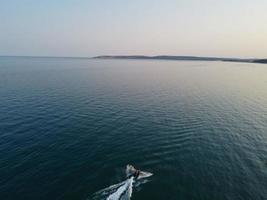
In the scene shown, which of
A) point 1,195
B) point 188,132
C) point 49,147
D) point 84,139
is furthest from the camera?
point 188,132

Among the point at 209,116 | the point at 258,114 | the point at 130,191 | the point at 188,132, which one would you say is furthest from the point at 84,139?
the point at 258,114

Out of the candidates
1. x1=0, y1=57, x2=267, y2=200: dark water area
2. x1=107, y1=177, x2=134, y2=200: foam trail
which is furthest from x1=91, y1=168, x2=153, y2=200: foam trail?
x1=0, y1=57, x2=267, y2=200: dark water area

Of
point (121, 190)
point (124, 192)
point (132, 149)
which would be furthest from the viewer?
point (132, 149)

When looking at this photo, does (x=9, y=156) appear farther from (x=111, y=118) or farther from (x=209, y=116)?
(x=209, y=116)

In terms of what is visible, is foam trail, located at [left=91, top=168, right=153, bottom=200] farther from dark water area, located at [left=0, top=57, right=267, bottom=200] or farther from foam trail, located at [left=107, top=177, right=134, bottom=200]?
dark water area, located at [left=0, top=57, right=267, bottom=200]

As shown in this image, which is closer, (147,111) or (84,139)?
(84,139)

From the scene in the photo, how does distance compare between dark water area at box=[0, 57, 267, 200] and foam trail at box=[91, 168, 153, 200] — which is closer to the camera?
foam trail at box=[91, 168, 153, 200]

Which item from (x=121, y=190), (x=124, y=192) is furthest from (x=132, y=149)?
(x=124, y=192)

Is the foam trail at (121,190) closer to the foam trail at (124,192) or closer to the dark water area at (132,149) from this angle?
the foam trail at (124,192)

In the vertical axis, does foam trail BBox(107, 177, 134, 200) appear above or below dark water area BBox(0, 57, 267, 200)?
above

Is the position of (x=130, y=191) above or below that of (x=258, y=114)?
above

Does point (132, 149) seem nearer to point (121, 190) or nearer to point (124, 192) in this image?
point (121, 190)
